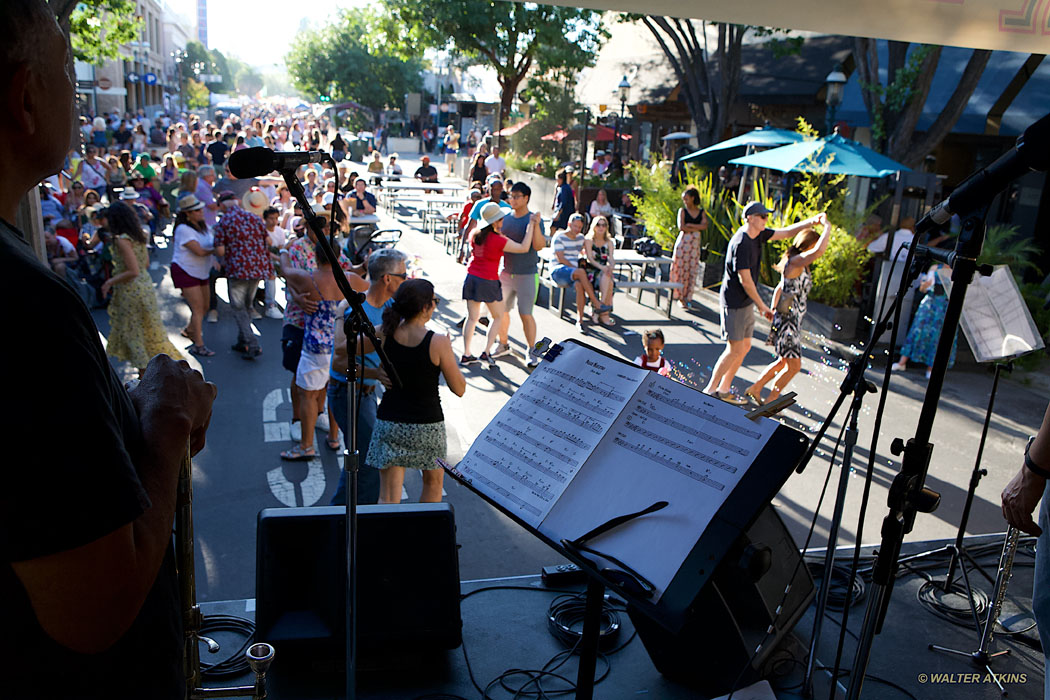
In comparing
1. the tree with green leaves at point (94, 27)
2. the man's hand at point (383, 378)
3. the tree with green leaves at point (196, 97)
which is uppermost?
the tree with green leaves at point (196, 97)

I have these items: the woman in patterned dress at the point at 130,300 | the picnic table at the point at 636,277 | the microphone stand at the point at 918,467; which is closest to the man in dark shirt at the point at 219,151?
the picnic table at the point at 636,277

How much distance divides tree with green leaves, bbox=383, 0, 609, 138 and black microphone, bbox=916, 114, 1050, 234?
2427 cm

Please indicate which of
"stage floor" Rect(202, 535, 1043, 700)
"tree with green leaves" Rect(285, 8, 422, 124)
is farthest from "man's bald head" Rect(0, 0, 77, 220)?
"tree with green leaves" Rect(285, 8, 422, 124)

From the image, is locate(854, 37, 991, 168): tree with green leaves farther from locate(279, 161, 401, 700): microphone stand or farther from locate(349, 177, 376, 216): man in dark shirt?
locate(279, 161, 401, 700): microphone stand

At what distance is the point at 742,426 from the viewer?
211 centimetres

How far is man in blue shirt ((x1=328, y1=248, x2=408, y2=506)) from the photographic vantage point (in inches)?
183

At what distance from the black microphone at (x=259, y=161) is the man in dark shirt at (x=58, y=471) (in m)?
1.14

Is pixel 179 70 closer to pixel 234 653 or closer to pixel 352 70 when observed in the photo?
pixel 352 70

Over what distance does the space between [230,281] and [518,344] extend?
346 cm

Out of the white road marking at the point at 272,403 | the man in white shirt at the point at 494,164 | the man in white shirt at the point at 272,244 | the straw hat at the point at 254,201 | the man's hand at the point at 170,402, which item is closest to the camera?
the man's hand at the point at 170,402

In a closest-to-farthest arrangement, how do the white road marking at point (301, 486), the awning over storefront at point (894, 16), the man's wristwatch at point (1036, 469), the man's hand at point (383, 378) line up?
the man's wristwatch at point (1036, 469)
the awning over storefront at point (894, 16)
the man's hand at point (383, 378)
the white road marking at point (301, 486)

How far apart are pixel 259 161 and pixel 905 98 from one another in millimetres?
12528

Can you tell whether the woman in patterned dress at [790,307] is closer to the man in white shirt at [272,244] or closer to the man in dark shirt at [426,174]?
the man in white shirt at [272,244]

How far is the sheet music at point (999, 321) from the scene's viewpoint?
4383 millimetres
